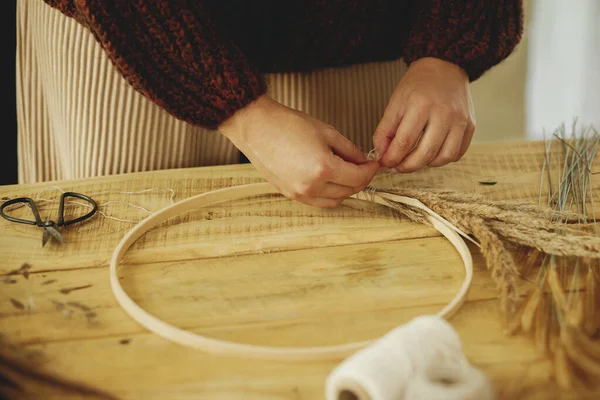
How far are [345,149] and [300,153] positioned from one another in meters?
0.07

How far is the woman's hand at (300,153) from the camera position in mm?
777

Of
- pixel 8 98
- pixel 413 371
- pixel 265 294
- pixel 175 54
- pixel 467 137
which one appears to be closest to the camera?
pixel 413 371

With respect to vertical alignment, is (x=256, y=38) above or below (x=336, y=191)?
above

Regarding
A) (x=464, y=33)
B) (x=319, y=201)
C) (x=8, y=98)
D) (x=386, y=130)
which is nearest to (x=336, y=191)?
(x=319, y=201)

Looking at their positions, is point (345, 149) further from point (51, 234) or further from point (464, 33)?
point (51, 234)

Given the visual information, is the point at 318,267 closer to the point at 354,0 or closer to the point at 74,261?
the point at 74,261

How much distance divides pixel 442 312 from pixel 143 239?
43cm

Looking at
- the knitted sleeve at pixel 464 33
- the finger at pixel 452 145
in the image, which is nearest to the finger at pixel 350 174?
the finger at pixel 452 145

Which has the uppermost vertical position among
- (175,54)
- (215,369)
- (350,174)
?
(175,54)

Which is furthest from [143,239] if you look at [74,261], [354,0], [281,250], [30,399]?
[354,0]

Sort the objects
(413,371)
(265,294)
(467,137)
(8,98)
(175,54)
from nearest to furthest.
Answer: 1. (413,371)
2. (265,294)
3. (175,54)
4. (467,137)
5. (8,98)

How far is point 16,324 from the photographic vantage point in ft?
2.09

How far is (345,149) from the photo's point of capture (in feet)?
2.67

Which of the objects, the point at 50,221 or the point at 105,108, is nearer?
the point at 50,221
